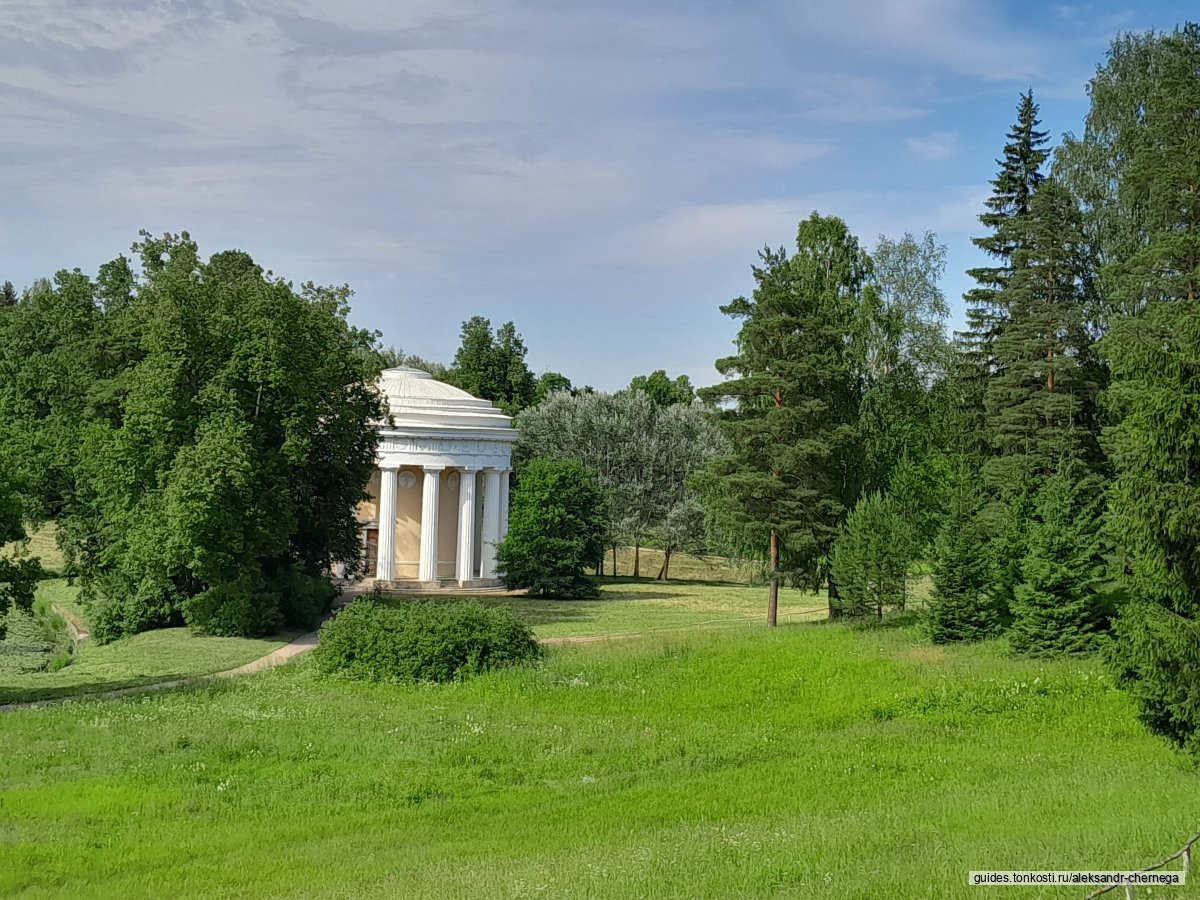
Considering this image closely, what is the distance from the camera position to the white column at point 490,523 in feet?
175

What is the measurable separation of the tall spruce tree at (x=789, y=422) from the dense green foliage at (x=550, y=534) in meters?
16.1

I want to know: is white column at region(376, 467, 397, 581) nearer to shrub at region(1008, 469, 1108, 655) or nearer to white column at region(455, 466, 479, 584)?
white column at region(455, 466, 479, 584)

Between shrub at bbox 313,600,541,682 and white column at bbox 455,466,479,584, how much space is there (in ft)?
80.6

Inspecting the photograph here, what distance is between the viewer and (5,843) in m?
12.7

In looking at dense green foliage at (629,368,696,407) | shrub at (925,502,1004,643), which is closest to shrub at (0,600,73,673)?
shrub at (925,502,1004,643)

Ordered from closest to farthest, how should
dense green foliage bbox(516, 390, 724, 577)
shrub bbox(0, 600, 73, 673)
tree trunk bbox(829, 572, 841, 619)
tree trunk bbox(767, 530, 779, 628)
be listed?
1. shrub bbox(0, 600, 73, 673)
2. tree trunk bbox(767, 530, 779, 628)
3. tree trunk bbox(829, 572, 841, 619)
4. dense green foliage bbox(516, 390, 724, 577)

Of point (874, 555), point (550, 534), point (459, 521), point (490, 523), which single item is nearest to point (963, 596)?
point (874, 555)

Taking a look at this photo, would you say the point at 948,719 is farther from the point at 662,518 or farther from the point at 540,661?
the point at 662,518

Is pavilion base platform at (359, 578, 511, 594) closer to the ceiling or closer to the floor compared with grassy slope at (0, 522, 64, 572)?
closer to the floor

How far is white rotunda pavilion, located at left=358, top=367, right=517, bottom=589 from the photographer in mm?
50781

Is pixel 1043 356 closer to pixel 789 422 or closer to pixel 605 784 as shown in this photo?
pixel 789 422

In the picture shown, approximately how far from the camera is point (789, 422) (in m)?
33.8

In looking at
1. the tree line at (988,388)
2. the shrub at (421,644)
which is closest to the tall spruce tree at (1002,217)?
the tree line at (988,388)

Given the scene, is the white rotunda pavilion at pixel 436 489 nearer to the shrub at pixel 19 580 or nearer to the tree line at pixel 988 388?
the tree line at pixel 988 388
